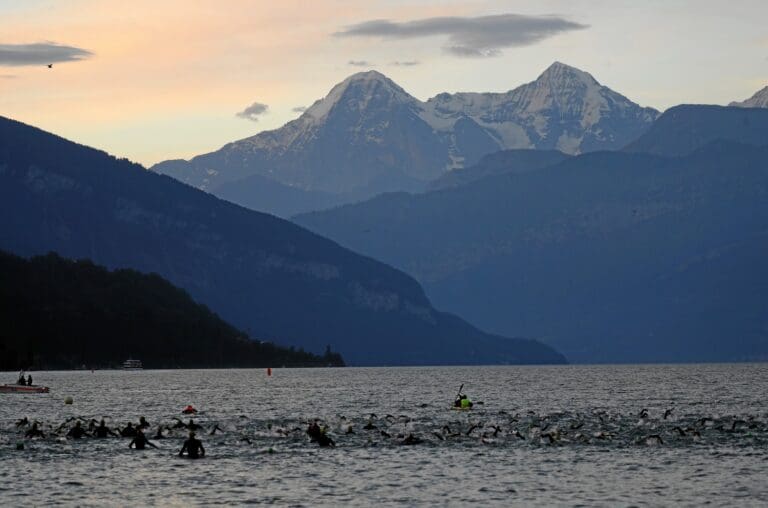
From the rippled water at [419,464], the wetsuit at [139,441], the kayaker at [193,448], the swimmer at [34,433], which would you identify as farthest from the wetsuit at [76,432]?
the kayaker at [193,448]

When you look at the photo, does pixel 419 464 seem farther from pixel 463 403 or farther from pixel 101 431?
pixel 463 403

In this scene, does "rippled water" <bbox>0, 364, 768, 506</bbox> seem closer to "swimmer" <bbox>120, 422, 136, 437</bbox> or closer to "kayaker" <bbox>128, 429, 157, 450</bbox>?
"kayaker" <bbox>128, 429, 157, 450</bbox>

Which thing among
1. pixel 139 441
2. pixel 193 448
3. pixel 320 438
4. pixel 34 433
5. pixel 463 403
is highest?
pixel 463 403

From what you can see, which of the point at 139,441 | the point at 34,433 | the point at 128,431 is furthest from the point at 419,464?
the point at 34,433

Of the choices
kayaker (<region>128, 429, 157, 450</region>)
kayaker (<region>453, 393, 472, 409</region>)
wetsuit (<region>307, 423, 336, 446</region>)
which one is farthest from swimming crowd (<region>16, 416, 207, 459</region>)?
kayaker (<region>453, 393, 472, 409</region>)

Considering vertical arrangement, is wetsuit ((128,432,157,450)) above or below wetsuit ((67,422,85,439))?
below

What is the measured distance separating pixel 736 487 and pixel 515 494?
14.4 meters

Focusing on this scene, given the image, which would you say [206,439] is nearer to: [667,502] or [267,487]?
[267,487]

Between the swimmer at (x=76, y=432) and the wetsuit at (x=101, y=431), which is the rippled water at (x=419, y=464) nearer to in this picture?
the swimmer at (x=76, y=432)

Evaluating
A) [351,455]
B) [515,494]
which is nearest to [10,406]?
[351,455]

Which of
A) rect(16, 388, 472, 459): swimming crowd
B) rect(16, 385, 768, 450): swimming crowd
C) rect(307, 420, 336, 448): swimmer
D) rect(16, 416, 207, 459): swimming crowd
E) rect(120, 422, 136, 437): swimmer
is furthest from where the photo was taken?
rect(120, 422, 136, 437): swimmer

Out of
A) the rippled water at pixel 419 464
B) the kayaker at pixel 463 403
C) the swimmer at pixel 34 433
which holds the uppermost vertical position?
the kayaker at pixel 463 403

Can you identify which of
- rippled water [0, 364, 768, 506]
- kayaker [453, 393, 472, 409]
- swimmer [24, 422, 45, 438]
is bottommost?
rippled water [0, 364, 768, 506]

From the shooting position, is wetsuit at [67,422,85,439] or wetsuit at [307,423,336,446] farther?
wetsuit at [67,422,85,439]
